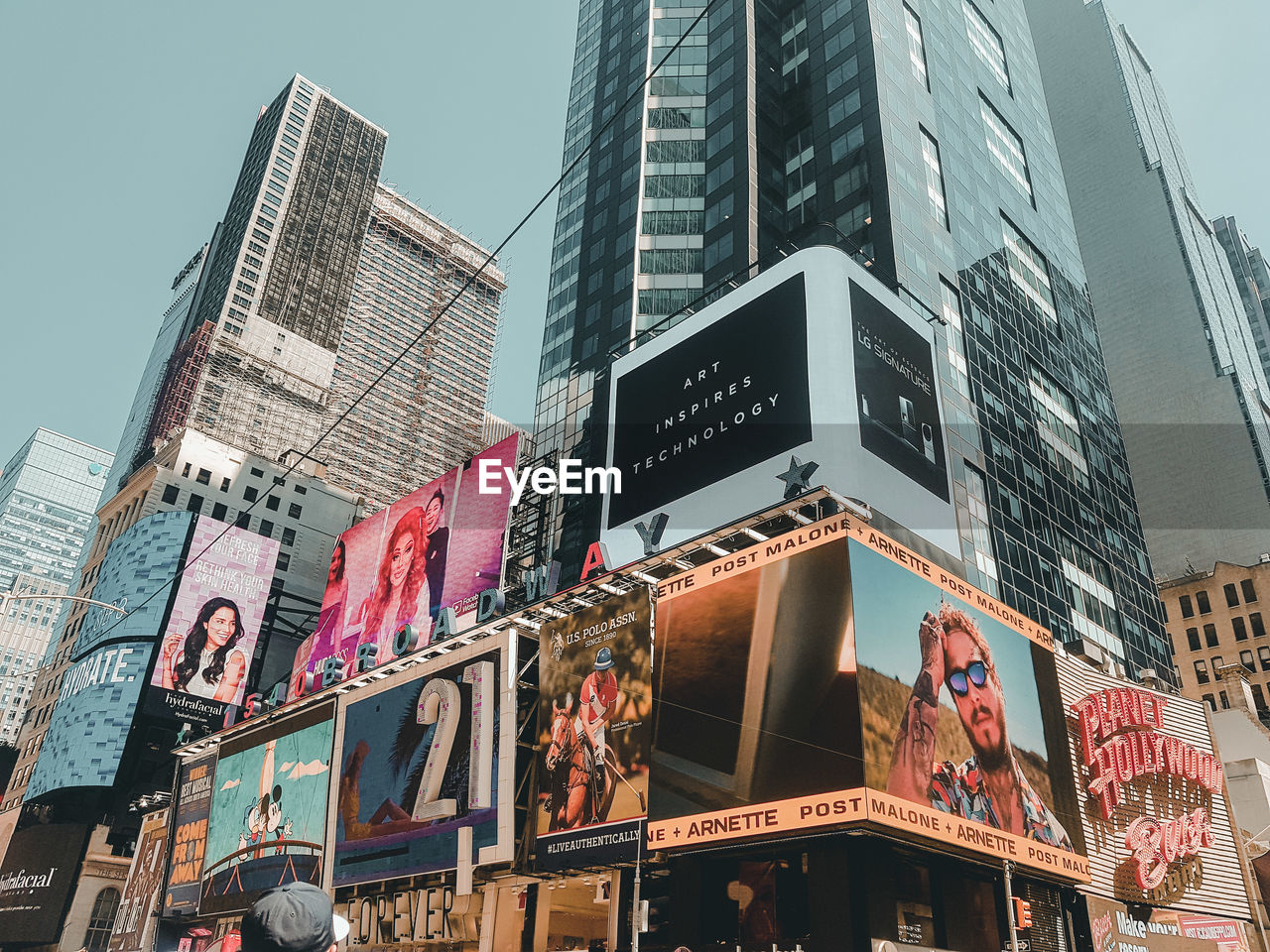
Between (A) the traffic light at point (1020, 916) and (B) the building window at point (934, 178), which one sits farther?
(B) the building window at point (934, 178)

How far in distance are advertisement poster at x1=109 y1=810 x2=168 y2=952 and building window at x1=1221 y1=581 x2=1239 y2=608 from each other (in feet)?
296

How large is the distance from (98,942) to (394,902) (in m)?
44.2

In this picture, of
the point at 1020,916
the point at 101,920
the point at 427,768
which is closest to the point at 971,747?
the point at 1020,916

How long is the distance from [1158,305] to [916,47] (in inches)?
2739

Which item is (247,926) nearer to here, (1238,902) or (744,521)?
(744,521)

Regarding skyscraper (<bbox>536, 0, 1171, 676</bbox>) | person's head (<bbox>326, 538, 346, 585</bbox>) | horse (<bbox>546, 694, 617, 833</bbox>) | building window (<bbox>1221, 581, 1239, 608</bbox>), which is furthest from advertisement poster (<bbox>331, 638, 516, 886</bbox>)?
building window (<bbox>1221, 581, 1239, 608</bbox>)

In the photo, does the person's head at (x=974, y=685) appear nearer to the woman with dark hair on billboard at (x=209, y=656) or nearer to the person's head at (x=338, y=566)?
Answer: the person's head at (x=338, y=566)

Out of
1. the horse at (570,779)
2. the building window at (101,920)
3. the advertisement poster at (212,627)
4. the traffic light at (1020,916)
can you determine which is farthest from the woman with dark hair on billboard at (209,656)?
the traffic light at (1020,916)

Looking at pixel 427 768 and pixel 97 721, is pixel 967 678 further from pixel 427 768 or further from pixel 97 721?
pixel 97 721

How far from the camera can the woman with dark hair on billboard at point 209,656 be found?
226ft

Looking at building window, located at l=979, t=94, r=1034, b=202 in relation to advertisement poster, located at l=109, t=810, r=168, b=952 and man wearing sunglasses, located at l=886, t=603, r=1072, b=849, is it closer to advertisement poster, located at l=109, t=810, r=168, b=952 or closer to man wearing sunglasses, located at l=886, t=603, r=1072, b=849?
man wearing sunglasses, located at l=886, t=603, r=1072, b=849

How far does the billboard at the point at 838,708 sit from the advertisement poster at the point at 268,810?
18625mm

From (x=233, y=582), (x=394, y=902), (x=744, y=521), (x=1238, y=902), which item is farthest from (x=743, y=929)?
(x=233, y=582)

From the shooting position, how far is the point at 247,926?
363 centimetres
